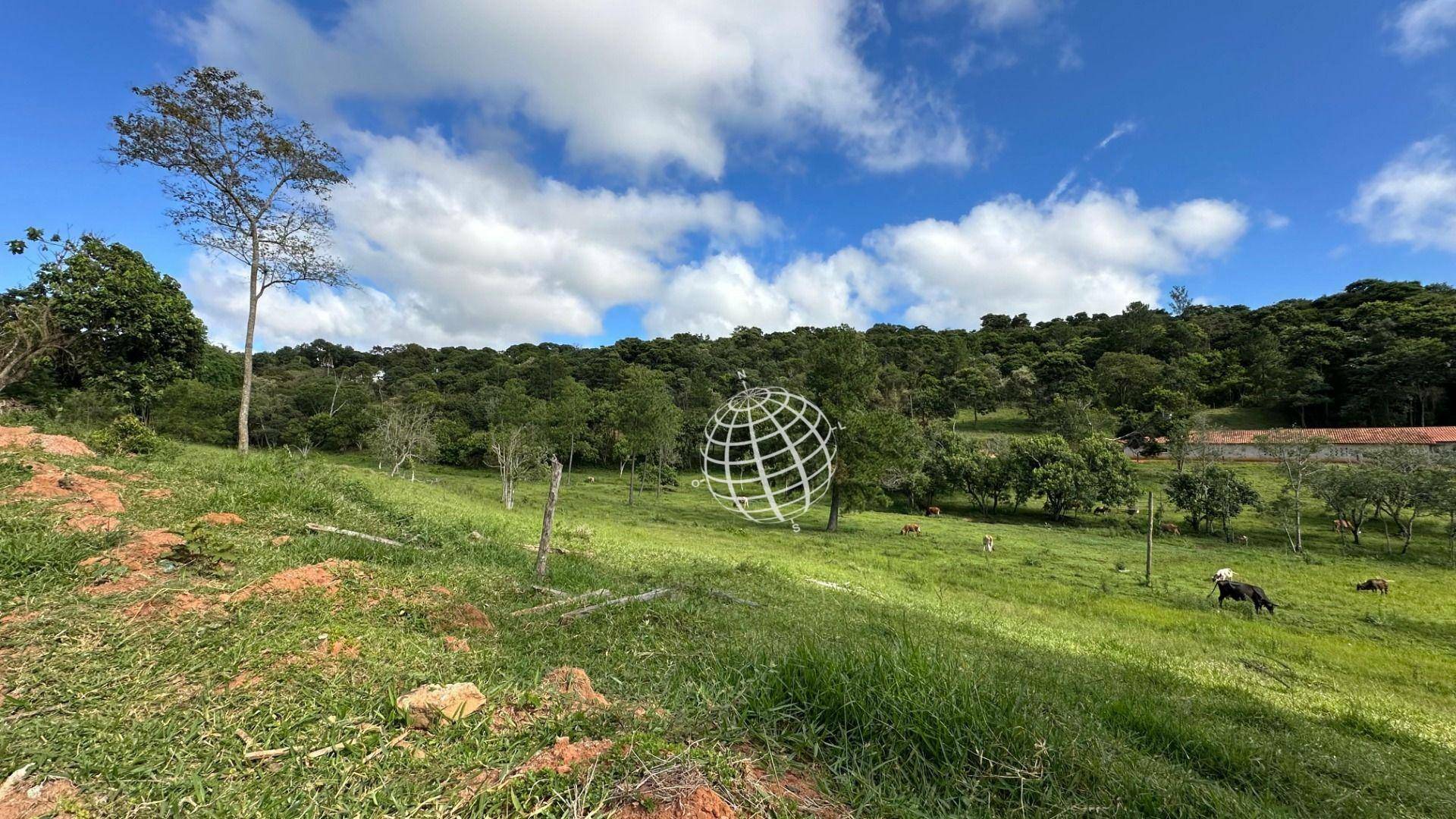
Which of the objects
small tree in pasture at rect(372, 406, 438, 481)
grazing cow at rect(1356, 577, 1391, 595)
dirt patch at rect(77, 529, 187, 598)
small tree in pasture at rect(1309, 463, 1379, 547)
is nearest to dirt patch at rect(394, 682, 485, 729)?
dirt patch at rect(77, 529, 187, 598)

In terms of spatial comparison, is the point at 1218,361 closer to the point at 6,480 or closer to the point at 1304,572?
the point at 1304,572

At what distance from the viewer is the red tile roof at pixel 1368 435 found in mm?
42062

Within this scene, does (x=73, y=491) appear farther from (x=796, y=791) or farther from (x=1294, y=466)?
(x=1294, y=466)

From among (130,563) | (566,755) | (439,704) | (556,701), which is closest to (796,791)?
(566,755)

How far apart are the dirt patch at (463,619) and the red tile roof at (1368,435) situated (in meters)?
56.7

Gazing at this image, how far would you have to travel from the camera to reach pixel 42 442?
9.92m

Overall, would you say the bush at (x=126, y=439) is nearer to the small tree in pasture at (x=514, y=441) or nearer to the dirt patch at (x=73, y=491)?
the dirt patch at (x=73, y=491)

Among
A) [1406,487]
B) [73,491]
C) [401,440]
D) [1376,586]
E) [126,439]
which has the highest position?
[1406,487]

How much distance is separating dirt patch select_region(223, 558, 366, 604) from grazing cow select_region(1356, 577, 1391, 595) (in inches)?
1112

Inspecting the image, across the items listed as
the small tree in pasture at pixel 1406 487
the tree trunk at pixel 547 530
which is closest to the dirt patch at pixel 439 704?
the tree trunk at pixel 547 530

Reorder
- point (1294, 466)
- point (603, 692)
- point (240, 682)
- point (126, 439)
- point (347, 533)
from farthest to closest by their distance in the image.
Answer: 1. point (1294, 466)
2. point (126, 439)
3. point (347, 533)
4. point (603, 692)
5. point (240, 682)

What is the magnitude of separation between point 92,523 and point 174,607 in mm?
3343

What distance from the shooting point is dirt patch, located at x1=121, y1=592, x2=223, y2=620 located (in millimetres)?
3910

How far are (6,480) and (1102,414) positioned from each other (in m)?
70.7
